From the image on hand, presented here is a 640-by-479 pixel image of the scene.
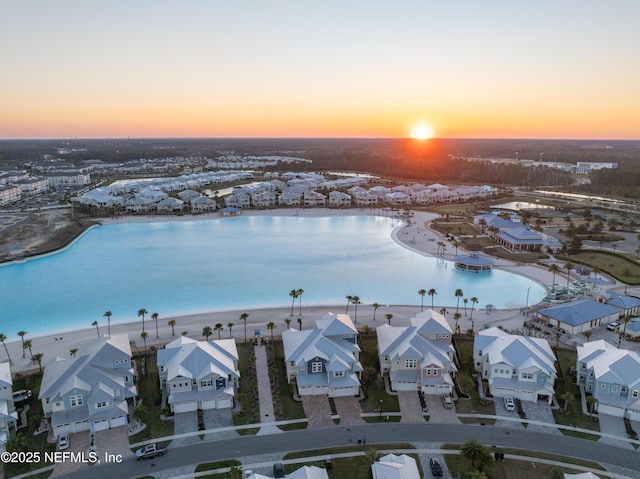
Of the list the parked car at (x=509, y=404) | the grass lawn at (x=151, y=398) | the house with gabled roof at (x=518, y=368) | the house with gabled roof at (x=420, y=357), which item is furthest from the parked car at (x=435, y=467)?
the grass lawn at (x=151, y=398)

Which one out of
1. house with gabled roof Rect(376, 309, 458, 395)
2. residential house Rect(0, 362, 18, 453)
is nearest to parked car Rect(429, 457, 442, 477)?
house with gabled roof Rect(376, 309, 458, 395)

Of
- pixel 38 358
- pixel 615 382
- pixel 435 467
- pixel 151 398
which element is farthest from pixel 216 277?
pixel 615 382

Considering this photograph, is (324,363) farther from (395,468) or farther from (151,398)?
(151,398)

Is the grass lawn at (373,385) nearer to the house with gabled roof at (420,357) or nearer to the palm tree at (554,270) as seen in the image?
the house with gabled roof at (420,357)

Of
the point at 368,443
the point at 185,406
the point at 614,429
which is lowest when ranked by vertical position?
the point at 368,443

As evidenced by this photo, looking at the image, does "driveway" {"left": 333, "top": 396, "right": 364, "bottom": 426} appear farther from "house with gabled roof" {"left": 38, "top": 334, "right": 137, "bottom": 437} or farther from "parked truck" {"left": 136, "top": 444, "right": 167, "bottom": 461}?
"house with gabled roof" {"left": 38, "top": 334, "right": 137, "bottom": 437}

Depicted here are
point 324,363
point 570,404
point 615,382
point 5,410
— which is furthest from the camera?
point 324,363

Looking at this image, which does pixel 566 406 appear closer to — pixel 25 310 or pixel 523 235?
pixel 523 235
